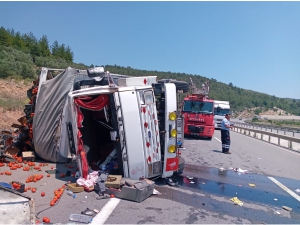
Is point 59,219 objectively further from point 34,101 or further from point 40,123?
point 34,101

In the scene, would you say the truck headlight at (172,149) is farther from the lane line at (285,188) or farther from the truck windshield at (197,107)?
the truck windshield at (197,107)

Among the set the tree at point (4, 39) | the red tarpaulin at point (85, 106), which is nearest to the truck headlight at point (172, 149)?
the red tarpaulin at point (85, 106)

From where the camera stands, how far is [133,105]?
6340 millimetres

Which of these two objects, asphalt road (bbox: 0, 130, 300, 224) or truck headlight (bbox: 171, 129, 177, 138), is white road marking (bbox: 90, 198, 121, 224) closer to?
asphalt road (bbox: 0, 130, 300, 224)

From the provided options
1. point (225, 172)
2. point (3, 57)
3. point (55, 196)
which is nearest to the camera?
point (55, 196)

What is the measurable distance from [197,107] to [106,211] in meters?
14.0

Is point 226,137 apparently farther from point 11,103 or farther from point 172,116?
point 11,103

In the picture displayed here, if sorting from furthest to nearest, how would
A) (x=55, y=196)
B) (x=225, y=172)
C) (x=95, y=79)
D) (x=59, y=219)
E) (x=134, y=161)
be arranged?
(x=225, y=172) → (x=95, y=79) → (x=134, y=161) → (x=55, y=196) → (x=59, y=219)

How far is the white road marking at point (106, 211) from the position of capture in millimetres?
4727

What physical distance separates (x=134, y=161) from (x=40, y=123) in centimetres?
391

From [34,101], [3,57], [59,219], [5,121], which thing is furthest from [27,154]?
[3,57]

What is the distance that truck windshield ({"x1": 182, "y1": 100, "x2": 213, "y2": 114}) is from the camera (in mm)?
18438

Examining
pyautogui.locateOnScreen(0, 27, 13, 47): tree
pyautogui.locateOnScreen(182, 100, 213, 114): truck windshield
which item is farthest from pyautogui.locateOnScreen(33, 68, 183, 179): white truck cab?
pyautogui.locateOnScreen(0, 27, 13, 47): tree

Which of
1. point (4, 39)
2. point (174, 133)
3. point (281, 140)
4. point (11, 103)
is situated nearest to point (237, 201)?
point (174, 133)
